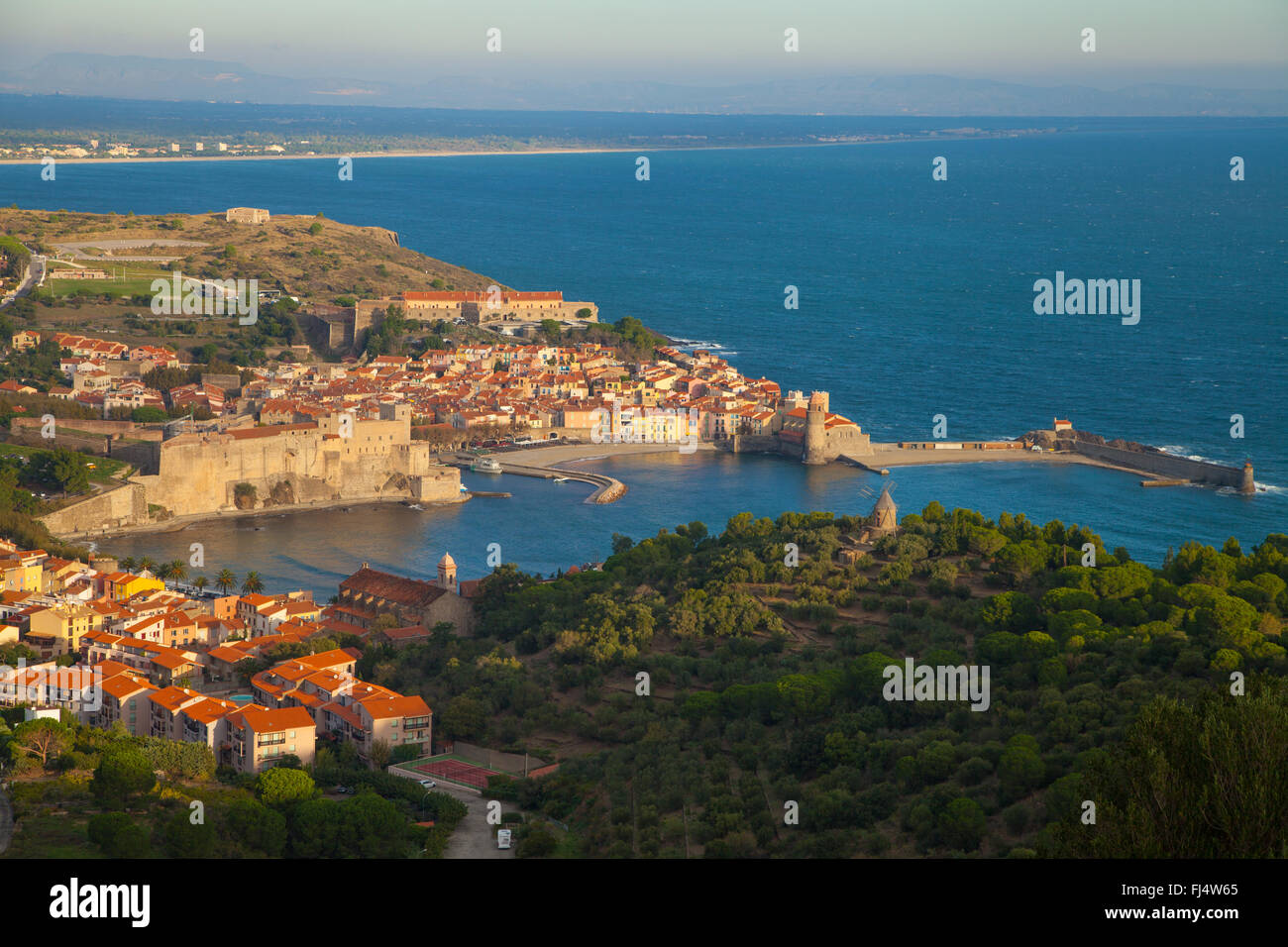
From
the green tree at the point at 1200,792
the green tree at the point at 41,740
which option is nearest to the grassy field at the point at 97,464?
the green tree at the point at 41,740

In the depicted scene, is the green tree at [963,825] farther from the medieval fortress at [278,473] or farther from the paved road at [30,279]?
the paved road at [30,279]

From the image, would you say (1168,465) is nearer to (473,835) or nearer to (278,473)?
(278,473)

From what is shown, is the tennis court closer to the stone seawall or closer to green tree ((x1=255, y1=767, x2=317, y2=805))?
green tree ((x1=255, y1=767, x2=317, y2=805))

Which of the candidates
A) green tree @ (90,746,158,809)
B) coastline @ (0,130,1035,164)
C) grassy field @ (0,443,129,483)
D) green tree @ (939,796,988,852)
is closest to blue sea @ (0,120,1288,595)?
grassy field @ (0,443,129,483)

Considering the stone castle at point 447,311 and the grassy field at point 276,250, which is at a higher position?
the grassy field at point 276,250

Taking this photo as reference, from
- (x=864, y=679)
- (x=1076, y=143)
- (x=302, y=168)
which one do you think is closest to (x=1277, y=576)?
(x=864, y=679)

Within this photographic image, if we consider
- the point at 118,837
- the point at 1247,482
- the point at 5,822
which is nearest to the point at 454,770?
the point at 118,837
